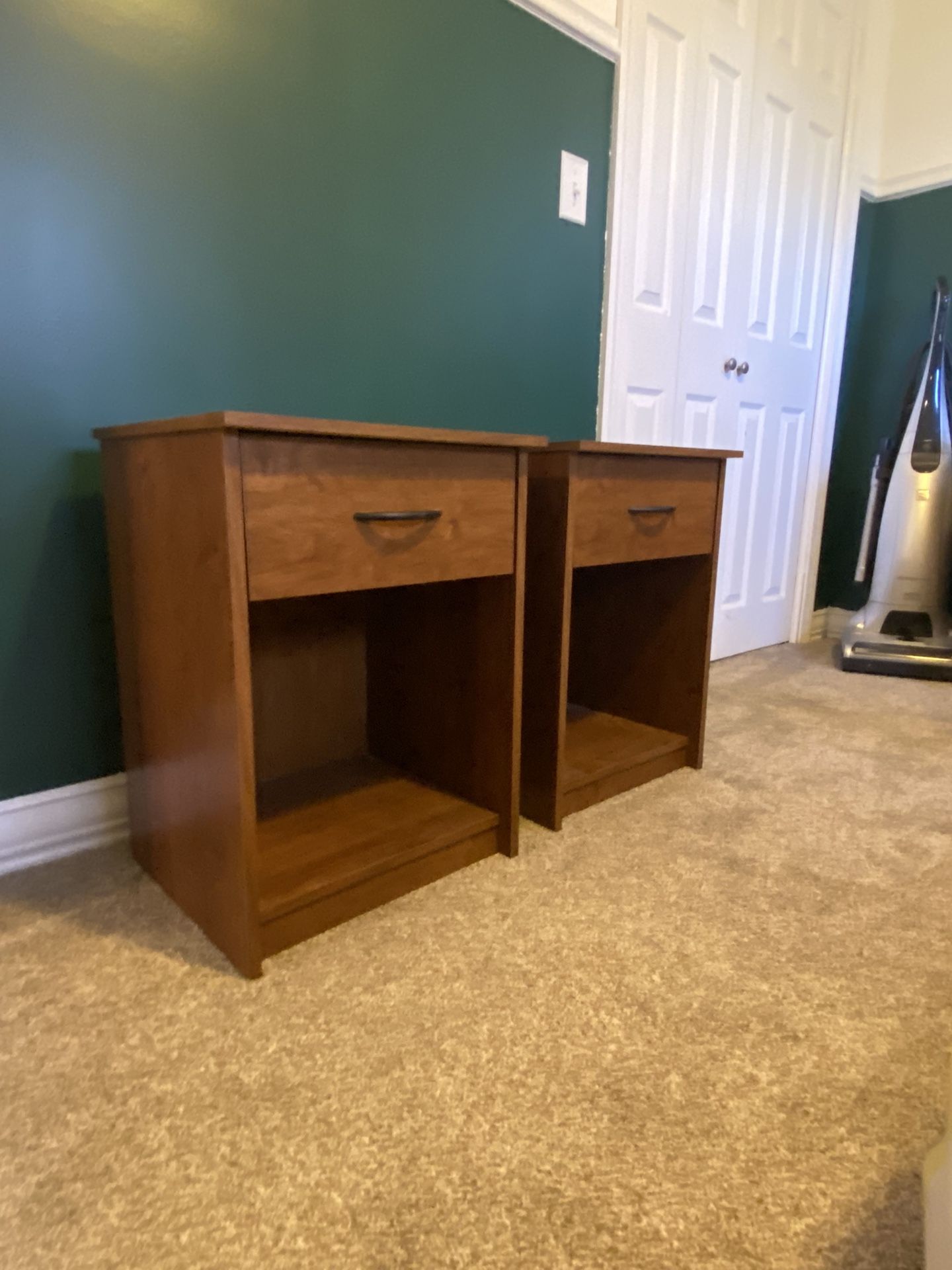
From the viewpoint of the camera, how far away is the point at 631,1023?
892 millimetres

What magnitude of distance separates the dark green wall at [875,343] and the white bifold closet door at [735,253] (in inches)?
12.9

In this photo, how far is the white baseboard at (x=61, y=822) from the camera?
1202mm

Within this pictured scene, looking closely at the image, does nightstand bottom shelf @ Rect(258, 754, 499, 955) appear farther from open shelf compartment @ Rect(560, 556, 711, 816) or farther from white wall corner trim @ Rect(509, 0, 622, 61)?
white wall corner trim @ Rect(509, 0, 622, 61)

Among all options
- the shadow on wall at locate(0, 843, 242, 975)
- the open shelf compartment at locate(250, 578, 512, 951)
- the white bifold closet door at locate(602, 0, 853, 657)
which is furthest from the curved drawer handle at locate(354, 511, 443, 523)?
the white bifold closet door at locate(602, 0, 853, 657)

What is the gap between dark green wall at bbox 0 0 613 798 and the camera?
112cm

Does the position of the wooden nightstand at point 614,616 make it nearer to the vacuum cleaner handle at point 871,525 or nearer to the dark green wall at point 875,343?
the vacuum cleaner handle at point 871,525

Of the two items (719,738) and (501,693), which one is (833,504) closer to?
(719,738)

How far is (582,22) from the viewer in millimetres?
1716

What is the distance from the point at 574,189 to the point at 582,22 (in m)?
0.33

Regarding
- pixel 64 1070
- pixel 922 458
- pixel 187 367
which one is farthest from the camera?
pixel 922 458

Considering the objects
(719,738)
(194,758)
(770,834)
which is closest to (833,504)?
(719,738)

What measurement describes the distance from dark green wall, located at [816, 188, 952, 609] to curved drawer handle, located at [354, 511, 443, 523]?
7.96ft

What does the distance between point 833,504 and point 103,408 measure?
2.70 m

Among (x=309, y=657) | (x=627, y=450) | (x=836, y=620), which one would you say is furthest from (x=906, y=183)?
(x=309, y=657)
